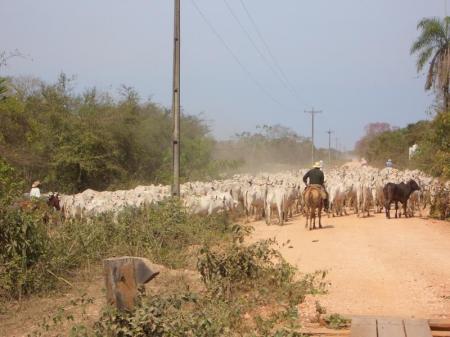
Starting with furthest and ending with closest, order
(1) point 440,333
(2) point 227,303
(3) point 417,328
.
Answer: (2) point 227,303, (1) point 440,333, (3) point 417,328

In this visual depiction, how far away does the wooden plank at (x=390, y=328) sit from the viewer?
6.97 m

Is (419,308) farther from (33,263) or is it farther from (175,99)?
(175,99)

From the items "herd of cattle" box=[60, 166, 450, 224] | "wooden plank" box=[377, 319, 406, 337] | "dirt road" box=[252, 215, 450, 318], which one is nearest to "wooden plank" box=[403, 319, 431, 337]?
"wooden plank" box=[377, 319, 406, 337]

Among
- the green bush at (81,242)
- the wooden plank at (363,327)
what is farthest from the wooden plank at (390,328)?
the green bush at (81,242)

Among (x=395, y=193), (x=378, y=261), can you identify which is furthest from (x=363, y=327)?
(x=395, y=193)

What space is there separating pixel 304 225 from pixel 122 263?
1521 cm

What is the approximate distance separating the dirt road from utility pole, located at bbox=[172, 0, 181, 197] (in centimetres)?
299

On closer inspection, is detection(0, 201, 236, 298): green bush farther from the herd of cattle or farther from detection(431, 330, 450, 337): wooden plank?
the herd of cattle

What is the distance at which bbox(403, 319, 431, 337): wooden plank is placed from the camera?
22.8 feet

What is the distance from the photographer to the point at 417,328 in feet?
23.5

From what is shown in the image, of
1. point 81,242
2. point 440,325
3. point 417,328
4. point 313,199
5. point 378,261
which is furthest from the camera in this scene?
point 313,199

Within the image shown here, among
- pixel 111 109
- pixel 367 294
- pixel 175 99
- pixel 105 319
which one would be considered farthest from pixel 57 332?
pixel 111 109

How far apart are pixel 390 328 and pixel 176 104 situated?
41.2 ft

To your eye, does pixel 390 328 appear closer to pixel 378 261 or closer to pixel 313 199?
pixel 378 261
